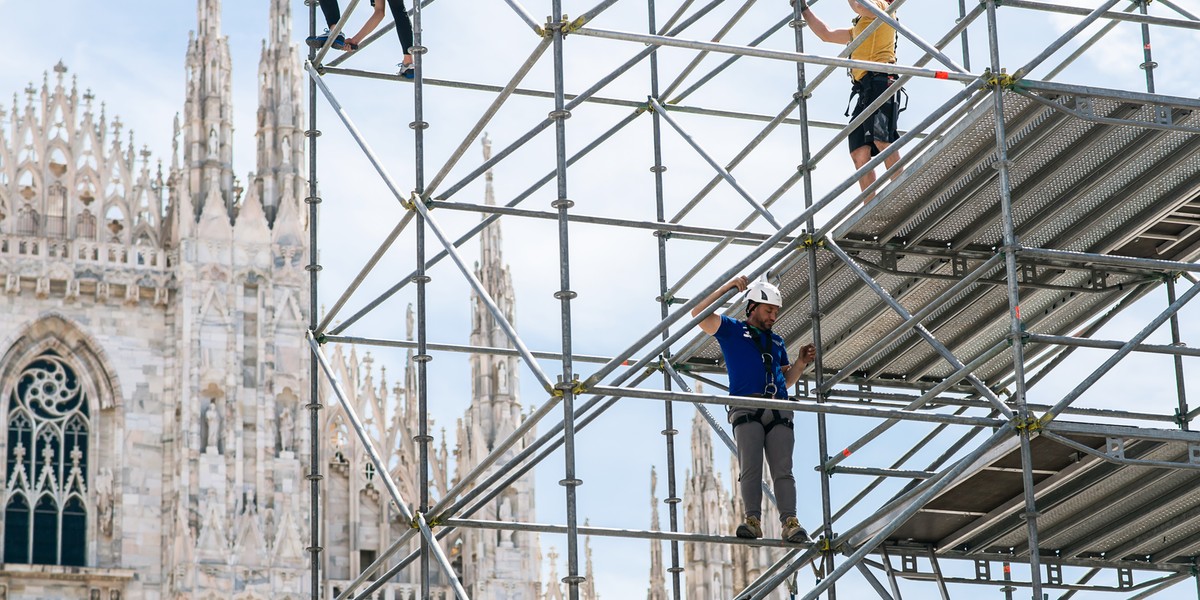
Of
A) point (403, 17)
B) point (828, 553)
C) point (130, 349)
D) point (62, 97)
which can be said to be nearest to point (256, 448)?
point (130, 349)

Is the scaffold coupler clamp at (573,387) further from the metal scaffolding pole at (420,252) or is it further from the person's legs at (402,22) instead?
the person's legs at (402,22)

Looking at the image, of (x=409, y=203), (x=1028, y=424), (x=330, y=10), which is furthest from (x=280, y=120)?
(x=1028, y=424)

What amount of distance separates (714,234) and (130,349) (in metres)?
15.6

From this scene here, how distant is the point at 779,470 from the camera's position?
10.7m

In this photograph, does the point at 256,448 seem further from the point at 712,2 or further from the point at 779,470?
the point at 779,470

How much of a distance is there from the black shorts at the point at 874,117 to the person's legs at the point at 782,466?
76.1 inches

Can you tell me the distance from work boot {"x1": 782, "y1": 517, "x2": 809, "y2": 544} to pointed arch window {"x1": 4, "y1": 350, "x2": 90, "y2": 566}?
1700 centimetres

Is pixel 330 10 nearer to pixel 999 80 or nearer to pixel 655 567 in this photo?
pixel 999 80

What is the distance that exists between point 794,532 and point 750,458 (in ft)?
1.42

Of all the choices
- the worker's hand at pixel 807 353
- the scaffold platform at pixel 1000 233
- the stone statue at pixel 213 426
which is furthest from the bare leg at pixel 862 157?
the stone statue at pixel 213 426

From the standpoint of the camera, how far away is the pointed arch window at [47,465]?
2584 centimetres

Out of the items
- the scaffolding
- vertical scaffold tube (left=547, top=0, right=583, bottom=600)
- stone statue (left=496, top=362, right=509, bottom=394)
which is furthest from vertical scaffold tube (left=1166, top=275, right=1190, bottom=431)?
stone statue (left=496, top=362, right=509, bottom=394)

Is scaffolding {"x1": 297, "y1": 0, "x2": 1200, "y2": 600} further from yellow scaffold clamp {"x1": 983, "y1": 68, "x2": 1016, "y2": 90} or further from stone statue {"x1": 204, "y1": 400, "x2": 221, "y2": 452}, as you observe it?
stone statue {"x1": 204, "y1": 400, "x2": 221, "y2": 452}

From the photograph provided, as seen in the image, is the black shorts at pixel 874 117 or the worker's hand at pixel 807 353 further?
the black shorts at pixel 874 117
